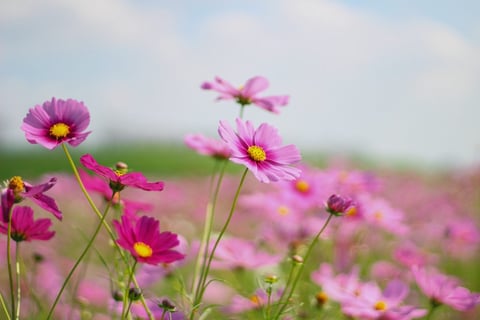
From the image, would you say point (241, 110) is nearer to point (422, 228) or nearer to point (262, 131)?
point (262, 131)

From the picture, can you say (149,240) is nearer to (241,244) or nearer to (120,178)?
(120,178)

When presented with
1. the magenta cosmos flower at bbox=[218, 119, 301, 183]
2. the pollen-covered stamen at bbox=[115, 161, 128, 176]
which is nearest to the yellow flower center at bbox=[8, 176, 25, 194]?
the pollen-covered stamen at bbox=[115, 161, 128, 176]

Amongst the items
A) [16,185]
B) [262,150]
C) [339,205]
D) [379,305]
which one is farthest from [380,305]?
[16,185]

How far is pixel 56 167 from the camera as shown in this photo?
10266mm

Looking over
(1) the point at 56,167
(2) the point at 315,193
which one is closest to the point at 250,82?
(2) the point at 315,193

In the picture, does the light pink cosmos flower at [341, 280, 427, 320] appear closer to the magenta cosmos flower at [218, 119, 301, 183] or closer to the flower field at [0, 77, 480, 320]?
the flower field at [0, 77, 480, 320]

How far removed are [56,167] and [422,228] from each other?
28.0ft

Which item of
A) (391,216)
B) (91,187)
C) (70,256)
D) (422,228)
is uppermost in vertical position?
(91,187)

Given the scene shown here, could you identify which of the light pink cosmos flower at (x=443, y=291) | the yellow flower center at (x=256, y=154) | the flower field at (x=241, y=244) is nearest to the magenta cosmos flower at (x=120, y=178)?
the flower field at (x=241, y=244)

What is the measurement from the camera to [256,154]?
745 millimetres

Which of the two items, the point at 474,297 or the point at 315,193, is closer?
the point at 474,297

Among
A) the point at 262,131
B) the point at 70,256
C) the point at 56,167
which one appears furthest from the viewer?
the point at 56,167

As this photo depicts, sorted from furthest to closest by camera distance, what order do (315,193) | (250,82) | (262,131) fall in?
(315,193), (250,82), (262,131)

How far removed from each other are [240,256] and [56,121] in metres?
0.50
